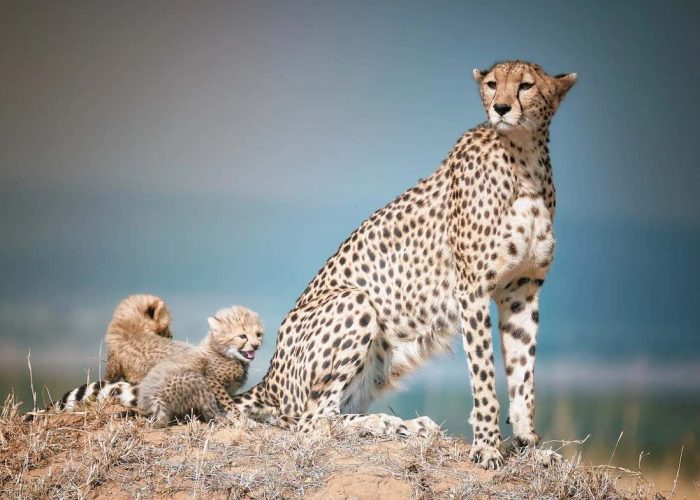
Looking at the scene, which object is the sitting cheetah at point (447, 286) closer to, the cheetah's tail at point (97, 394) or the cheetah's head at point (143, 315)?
the cheetah's tail at point (97, 394)

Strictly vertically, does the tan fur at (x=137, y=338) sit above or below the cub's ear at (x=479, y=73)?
below

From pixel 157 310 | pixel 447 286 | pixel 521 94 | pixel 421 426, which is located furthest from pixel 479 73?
pixel 157 310

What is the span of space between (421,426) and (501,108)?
137 centimetres

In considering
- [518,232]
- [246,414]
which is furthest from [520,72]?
[246,414]

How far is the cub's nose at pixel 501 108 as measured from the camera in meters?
3.89

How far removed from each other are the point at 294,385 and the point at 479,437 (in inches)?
35.8

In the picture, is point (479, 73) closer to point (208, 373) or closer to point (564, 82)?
point (564, 82)

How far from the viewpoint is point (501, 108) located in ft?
12.8

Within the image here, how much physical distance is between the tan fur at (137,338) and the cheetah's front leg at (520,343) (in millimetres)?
1609

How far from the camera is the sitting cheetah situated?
4.00 m

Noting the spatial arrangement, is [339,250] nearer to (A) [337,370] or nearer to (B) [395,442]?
(A) [337,370]

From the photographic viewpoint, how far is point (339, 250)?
4.64 metres

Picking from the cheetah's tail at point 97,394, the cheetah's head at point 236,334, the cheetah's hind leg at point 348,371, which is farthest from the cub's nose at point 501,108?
the cheetah's tail at point 97,394

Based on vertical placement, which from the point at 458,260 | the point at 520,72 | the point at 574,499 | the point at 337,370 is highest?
the point at 520,72
